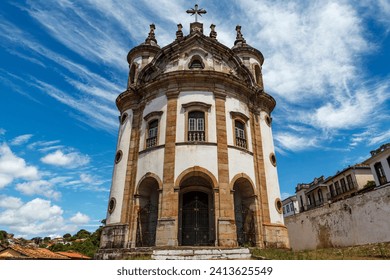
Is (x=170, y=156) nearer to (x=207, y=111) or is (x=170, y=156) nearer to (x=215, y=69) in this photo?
(x=207, y=111)

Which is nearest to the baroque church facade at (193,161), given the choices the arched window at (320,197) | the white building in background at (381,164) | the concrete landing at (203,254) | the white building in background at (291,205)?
the concrete landing at (203,254)

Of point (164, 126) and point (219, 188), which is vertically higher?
point (164, 126)

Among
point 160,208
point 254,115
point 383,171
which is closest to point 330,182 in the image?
point 383,171

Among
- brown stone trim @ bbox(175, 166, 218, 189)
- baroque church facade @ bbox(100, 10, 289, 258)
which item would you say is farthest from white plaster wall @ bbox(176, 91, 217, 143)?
brown stone trim @ bbox(175, 166, 218, 189)

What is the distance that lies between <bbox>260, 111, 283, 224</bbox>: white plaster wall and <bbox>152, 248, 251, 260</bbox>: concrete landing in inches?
231

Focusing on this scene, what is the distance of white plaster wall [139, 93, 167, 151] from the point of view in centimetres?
1474

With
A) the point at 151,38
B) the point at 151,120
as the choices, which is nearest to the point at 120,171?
the point at 151,120

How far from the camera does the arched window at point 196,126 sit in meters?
14.5

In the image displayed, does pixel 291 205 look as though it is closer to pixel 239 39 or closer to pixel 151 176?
pixel 239 39

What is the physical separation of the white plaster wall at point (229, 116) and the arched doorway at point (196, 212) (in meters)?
2.75

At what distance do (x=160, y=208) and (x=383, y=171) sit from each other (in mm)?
25972

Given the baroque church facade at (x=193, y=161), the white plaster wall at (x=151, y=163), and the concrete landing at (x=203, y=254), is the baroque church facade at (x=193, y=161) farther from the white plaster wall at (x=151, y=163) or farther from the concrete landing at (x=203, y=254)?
the concrete landing at (x=203, y=254)

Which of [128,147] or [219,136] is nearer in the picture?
[219,136]
